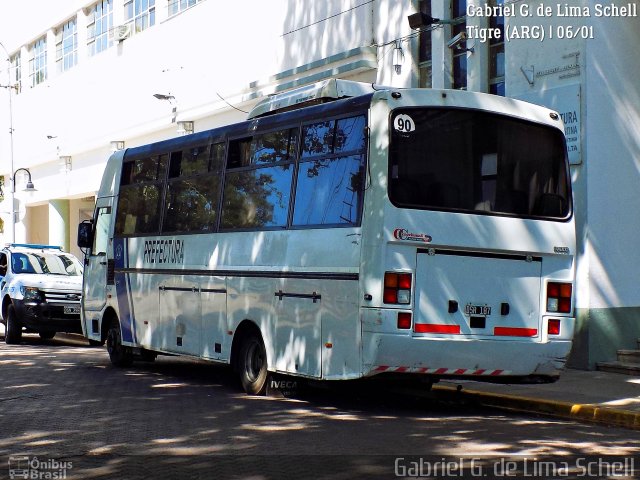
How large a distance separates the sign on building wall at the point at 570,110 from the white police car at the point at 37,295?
10150 millimetres

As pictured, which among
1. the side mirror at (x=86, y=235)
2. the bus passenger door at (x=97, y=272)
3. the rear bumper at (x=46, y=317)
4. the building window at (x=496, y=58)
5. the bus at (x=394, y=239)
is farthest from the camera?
the rear bumper at (x=46, y=317)

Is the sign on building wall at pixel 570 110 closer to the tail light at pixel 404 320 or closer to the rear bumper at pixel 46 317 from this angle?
the tail light at pixel 404 320

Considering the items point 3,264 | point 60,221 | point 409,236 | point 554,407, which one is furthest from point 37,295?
point 60,221

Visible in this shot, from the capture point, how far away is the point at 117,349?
16.4 metres

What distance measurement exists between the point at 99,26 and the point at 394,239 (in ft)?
87.6

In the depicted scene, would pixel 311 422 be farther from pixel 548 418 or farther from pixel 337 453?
pixel 548 418

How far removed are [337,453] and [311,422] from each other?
186cm

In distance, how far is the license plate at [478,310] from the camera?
434 inches

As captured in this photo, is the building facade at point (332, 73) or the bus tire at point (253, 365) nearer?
the bus tire at point (253, 365)

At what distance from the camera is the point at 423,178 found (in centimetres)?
1087

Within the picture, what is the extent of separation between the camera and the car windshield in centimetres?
2198

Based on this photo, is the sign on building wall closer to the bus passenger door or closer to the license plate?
the license plate

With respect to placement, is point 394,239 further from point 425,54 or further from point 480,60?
point 425,54

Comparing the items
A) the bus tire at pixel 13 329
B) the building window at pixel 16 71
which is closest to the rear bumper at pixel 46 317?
the bus tire at pixel 13 329
